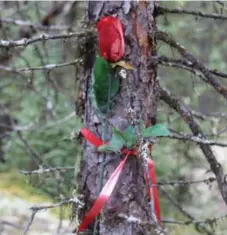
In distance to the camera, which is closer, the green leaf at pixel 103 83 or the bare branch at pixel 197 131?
the green leaf at pixel 103 83

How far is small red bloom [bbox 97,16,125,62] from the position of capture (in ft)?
5.81

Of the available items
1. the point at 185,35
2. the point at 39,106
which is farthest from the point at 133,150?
the point at 185,35

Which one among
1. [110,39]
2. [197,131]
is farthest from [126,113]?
[197,131]

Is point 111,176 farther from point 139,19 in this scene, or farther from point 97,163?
point 139,19

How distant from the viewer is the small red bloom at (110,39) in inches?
69.7

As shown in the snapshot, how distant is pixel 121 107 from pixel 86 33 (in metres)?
0.29

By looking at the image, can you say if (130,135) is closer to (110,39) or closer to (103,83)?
(103,83)

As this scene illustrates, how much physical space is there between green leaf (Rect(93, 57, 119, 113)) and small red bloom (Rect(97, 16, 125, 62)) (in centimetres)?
3

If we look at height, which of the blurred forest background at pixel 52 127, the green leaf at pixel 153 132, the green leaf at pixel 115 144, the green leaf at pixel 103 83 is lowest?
the green leaf at pixel 115 144

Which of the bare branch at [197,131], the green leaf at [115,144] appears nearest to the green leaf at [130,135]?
the green leaf at [115,144]

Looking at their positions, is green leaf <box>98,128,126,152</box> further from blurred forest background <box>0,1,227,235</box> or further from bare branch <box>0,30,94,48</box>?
blurred forest background <box>0,1,227,235</box>

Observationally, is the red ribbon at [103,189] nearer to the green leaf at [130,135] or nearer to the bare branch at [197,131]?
the green leaf at [130,135]

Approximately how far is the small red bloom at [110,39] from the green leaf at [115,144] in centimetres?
25

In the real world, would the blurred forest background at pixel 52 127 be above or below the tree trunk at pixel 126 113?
above
